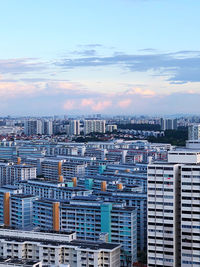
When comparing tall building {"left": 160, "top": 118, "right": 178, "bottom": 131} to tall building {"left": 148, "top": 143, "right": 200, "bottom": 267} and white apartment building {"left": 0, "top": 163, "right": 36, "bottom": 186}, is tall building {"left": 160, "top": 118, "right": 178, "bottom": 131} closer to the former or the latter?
white apartment building {"left": 0, "top": 163, "right": 36, "bottom": 186}

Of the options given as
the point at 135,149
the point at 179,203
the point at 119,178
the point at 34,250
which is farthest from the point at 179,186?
the point at 135,149

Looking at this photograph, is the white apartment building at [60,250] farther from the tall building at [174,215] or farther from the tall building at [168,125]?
the tall building at [168,125]

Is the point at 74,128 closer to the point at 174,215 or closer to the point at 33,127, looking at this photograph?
the point at 33,127

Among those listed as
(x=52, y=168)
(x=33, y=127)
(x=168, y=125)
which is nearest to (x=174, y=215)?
(x=52, y=168)

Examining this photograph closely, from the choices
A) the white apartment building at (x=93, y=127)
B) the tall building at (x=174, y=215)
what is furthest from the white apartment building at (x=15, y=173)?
the white apartment building at (x=93, y=127)

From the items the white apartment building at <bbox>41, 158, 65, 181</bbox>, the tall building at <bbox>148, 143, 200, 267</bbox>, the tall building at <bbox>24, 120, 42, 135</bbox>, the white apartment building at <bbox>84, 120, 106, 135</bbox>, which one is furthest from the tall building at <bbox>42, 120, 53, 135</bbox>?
the tall building at <bbox>148, 143, 200, 267</bbox>

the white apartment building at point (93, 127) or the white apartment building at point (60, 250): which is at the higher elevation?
the white apartment building at point (93, 127)

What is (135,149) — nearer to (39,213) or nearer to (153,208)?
(39,213)
